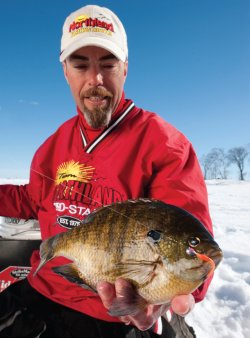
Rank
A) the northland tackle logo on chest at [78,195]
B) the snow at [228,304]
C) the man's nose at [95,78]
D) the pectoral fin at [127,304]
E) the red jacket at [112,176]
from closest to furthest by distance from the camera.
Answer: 1. the pectoral fin at [127,304]
2. the red jacket at [112,176]
3. the northland tackle logo on chest at [78,195]
4. the man's nose at [95,78]
5. the snow at [228,304]

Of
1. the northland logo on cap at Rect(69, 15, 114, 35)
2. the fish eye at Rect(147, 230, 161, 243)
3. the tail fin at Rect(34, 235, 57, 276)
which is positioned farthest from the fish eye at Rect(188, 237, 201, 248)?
the northland logo on cap at Rect(69, 15, 114, 35)

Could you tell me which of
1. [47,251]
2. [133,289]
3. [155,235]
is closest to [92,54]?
[47,251]

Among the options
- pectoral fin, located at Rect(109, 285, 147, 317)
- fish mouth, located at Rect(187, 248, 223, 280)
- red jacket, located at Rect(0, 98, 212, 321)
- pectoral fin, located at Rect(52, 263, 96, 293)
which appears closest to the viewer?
fish mouth, located at Rect(187, 248, 223, 280)

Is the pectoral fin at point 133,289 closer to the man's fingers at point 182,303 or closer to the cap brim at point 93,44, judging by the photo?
the man's fingers at point 182,303

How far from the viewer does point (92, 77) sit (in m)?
2.08

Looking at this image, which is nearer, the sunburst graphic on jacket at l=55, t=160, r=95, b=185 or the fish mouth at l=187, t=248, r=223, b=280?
the fish mouth at l=187, t=248, r=223, b=280

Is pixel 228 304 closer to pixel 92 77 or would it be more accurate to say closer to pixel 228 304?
pixel 228 304

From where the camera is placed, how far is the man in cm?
190

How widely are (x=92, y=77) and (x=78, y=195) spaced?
29.6 inches

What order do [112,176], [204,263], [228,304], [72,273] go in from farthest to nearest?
[228,304], [112,176], [72,273], [204,263]

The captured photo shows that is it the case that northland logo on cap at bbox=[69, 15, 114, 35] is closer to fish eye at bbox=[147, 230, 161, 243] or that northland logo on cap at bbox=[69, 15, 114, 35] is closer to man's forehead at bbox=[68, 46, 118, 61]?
man's forehead at bbox=[68, 46, 118, 61]

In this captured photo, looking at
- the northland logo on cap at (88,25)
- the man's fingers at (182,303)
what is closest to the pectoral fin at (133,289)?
the man's fingers at (182,303)

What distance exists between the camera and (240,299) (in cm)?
327

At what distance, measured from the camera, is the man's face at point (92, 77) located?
6.93 feet
